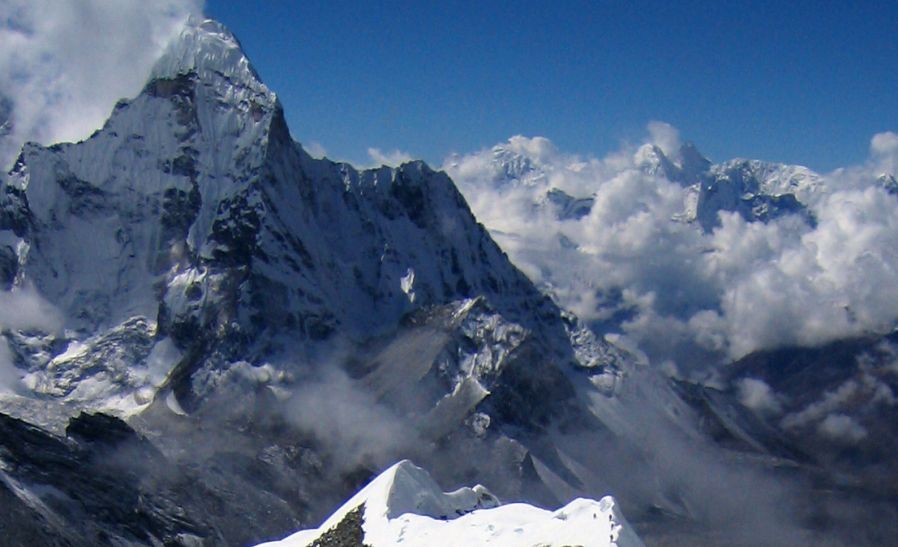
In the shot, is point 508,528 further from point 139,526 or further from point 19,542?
point 139,526

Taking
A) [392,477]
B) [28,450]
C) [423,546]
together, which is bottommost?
[423,546]

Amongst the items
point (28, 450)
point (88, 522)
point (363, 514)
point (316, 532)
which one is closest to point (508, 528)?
point (363, 514)

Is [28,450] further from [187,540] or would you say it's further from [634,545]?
[634,545]

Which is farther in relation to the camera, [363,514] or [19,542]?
[19,542]

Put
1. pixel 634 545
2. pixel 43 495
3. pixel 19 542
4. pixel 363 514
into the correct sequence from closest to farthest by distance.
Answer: pixel 634 545 → pixel 363 514 → pixel 19 542 → pixel 43 495

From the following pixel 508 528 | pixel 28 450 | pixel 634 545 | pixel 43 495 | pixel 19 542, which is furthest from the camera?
pixel 28 450

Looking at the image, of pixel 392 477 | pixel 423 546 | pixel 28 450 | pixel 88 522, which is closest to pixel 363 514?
pixel 392 477

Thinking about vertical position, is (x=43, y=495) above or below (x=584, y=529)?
above
